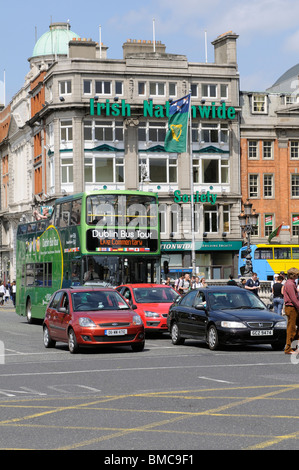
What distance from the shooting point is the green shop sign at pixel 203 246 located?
7094cm

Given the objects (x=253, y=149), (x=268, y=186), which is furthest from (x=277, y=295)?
(x=253, y=149)

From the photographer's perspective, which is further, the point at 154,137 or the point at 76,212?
the point at 154,137

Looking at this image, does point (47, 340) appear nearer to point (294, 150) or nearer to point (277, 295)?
point (277, 295)

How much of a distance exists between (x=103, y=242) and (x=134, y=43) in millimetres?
47208

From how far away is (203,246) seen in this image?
235 feet

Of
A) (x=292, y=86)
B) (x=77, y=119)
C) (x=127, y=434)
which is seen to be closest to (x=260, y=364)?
(x=127, y=434)

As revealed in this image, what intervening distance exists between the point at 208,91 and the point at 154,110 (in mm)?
4662

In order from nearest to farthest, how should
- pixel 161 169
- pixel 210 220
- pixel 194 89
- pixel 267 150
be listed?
pixel 161 169 → pixel 210 220 → pixel 194 89 → pixel 267 150

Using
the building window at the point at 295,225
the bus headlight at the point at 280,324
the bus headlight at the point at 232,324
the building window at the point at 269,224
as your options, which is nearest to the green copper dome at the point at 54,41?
the building window at the point at 269,224

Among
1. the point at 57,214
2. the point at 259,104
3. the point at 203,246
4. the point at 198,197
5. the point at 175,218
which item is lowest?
the point at 203,246

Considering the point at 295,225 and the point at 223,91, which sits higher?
the point at 223,91

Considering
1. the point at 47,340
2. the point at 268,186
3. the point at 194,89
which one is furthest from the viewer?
the point at 268,186

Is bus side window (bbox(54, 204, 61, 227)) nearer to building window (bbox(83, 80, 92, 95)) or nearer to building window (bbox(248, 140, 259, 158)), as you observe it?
building window (bbox(83, 80, 92, 95))

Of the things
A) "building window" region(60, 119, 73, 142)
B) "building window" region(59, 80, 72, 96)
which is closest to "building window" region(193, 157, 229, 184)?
"building window" region(60, 119, 73, 142)
